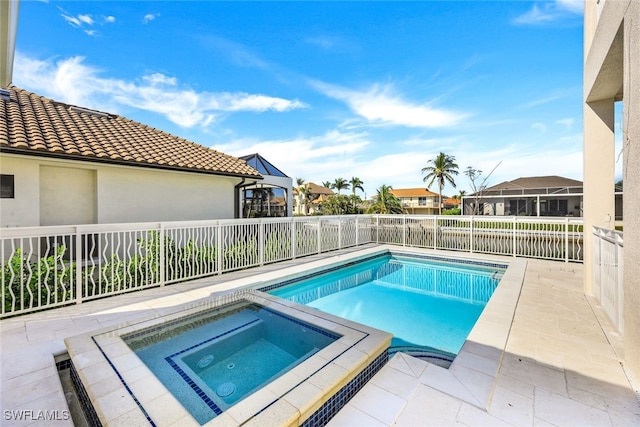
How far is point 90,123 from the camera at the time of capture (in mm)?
8320

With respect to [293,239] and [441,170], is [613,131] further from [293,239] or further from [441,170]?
[441,170]

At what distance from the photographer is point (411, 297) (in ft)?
21.1

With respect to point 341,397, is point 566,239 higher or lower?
higher

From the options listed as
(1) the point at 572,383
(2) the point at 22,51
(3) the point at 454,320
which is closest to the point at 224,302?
(3) the point at 454,320

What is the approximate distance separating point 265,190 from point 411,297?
11020 millimetres

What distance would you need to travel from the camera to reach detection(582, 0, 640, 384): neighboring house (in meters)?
2.79

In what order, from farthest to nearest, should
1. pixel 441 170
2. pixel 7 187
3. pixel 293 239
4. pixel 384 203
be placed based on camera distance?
pixel 441 170, pixel 384 203, pixel 293 239, pixel 7 187

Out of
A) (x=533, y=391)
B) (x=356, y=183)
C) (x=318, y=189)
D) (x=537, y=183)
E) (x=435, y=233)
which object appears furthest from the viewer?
(x=318, y=189)

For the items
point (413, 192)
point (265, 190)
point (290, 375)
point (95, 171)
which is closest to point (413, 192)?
point (413, 192)

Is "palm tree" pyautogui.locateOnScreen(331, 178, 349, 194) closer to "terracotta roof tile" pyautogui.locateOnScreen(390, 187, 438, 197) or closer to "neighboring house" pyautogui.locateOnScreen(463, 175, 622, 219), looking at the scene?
"terracotta roof tile" pyautogui.locateOnScreen(390, 187, 438, 197)

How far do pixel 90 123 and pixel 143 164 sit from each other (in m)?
3.13

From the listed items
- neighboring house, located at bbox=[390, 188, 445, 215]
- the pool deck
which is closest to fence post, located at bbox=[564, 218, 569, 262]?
the pool deck

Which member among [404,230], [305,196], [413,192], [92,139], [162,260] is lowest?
[162,260]

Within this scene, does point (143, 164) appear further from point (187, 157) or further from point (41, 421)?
point (41, 421)
